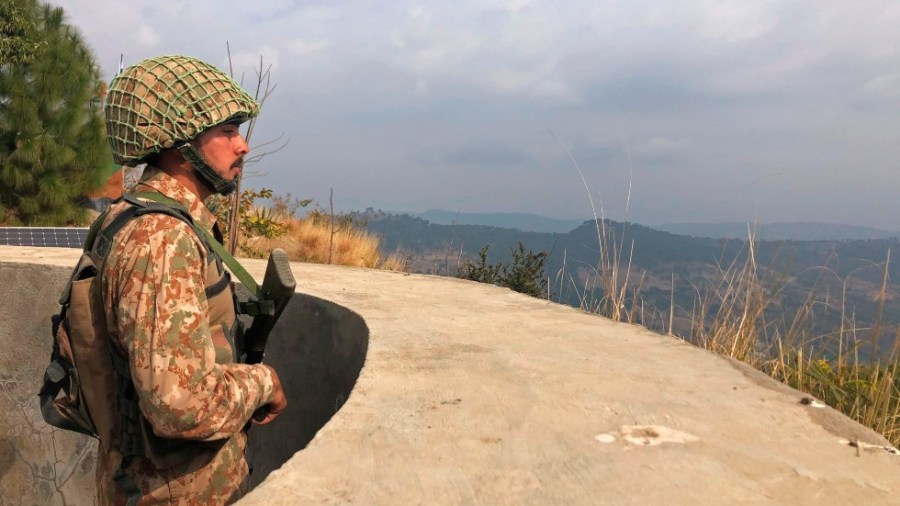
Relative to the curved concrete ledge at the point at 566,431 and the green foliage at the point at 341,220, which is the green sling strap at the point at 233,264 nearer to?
the curved concrete ledge at the point at 566,431

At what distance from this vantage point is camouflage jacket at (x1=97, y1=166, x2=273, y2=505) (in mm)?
1604

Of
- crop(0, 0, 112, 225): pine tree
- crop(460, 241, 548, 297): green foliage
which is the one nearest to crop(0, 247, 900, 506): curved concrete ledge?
crop(460, 241, 548, 297): green foliage

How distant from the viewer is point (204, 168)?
76.2 inches

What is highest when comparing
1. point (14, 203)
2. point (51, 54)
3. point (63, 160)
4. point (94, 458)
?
point (51, 54)

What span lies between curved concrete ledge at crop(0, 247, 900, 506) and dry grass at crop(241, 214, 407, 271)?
25.1ft

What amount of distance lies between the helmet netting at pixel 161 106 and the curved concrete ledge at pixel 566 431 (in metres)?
0.88

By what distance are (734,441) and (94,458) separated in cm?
422

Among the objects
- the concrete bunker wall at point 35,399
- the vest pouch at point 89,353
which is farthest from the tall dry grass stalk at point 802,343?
the vest pouch at point 89,353

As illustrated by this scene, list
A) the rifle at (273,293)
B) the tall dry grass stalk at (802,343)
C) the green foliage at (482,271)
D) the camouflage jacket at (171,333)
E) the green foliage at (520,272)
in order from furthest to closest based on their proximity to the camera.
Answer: the green foliage at (482,271) → the green foliage at (520,272) → the tall dry grass stalk at (802,343) → the rifle at (273,293) → the camouflage jacket at (171,333)

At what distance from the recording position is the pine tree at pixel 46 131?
11.5 metres

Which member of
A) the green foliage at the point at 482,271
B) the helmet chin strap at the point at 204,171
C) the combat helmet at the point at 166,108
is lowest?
the green foliage at the point at 482,271

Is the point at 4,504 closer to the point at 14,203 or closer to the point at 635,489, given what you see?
the point at 635,489

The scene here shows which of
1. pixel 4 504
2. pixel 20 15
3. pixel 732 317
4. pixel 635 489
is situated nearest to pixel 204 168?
pixel 635 489

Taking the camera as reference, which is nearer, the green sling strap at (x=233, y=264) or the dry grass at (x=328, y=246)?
the green sling strap at (x=233, y=264)
